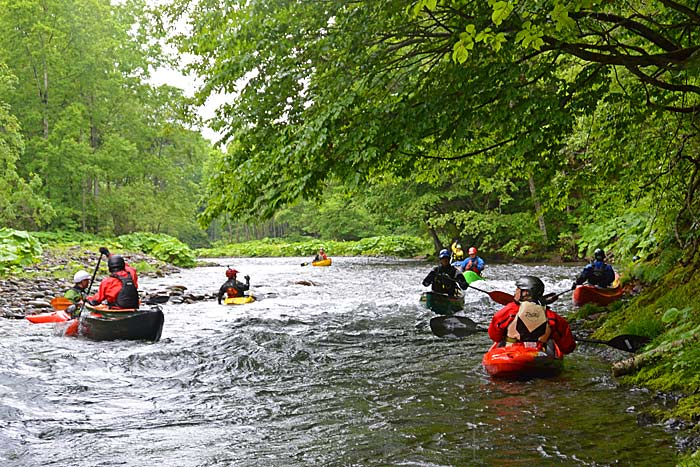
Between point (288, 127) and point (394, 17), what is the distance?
1944 millimetres

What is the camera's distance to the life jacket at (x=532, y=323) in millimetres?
7035

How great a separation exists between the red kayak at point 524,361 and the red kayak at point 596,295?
226 inches

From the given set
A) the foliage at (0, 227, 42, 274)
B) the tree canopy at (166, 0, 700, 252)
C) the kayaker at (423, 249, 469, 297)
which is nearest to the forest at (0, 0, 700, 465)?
the tree canopy at (166, 0, 700, 252)

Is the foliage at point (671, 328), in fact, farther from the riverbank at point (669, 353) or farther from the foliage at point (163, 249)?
the foliage at point (163, 249)

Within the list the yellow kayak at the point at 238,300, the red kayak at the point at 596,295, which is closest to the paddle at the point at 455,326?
the red kayak at the point at 596,295

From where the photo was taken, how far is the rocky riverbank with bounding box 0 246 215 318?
14102 mm

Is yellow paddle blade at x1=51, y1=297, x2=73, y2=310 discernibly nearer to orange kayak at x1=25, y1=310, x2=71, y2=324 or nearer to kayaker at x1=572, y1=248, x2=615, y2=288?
orange kayak at x1=25, y1=310, x2=71, y2=324

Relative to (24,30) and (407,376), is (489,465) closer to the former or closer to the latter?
(407,376)

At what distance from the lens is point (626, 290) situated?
1313cm

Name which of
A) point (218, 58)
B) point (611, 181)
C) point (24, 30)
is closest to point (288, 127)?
point (218, 58)

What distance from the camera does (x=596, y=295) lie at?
12.2m

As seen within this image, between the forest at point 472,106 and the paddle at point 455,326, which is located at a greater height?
the forest at point 472,106

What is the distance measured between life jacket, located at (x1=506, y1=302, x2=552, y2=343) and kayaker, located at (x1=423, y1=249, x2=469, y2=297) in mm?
5572

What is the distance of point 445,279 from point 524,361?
6.10m
